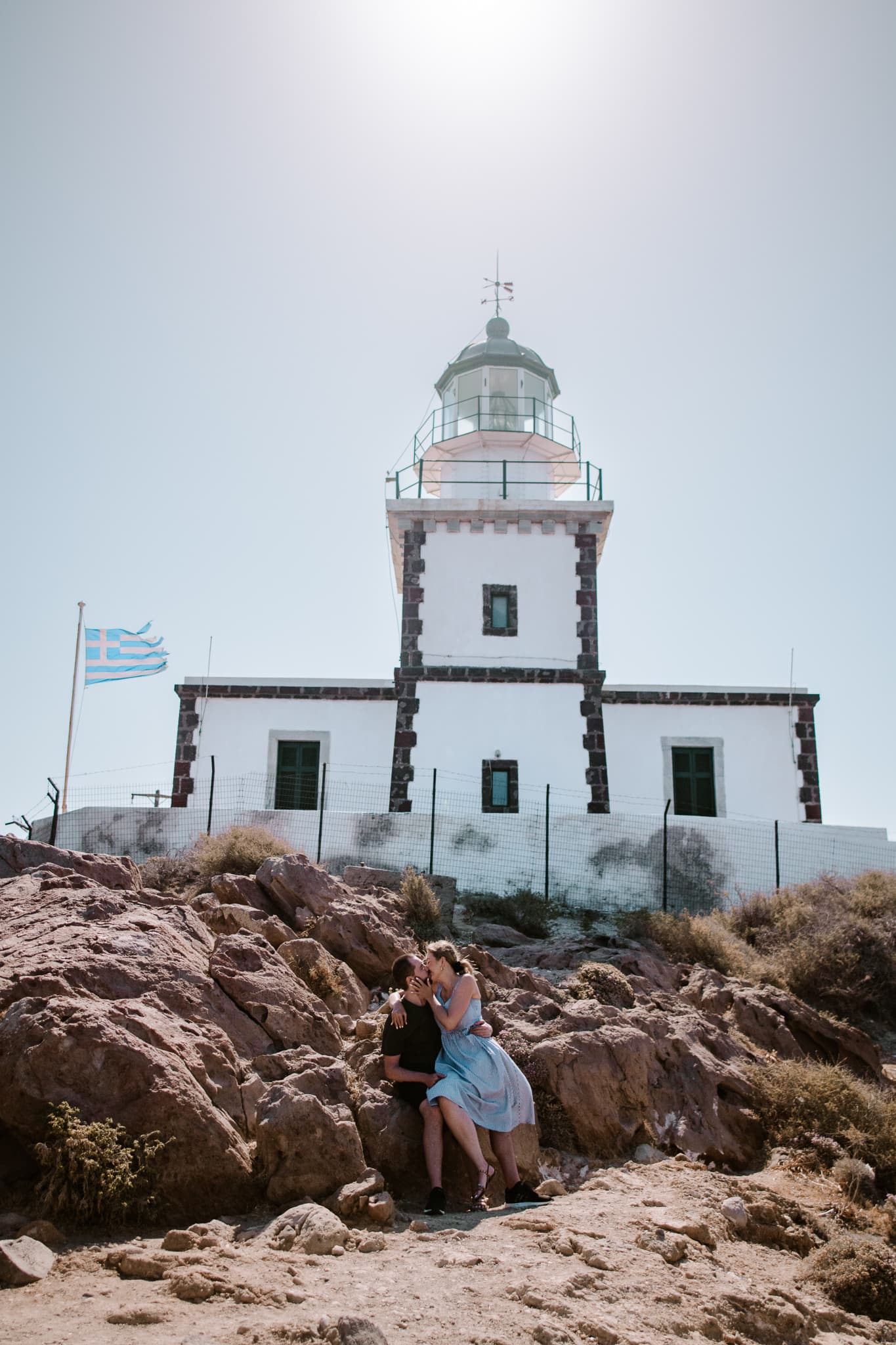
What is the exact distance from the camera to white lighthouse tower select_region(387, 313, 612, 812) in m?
18.6

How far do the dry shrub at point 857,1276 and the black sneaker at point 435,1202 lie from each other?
183 centimetres

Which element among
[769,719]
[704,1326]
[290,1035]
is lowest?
[704,1326]

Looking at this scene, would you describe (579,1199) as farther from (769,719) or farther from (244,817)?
(769,719)

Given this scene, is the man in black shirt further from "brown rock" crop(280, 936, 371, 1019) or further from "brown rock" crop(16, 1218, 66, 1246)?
"brown rock" crop(16, 1218, 66, 1246)

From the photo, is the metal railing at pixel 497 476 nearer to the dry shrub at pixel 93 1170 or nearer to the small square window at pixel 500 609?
the small square window at pixel 500 609

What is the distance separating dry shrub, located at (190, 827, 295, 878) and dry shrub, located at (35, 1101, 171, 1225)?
7229 mm

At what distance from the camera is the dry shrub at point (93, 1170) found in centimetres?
485

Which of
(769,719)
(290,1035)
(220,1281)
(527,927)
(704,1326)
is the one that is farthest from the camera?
(769,719)

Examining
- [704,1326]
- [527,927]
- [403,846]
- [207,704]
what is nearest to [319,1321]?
[704,1326]

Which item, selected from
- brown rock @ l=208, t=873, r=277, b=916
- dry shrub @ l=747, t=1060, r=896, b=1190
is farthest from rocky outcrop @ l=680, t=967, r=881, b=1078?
brown rock @ l=208, t=873, r=277, b=916

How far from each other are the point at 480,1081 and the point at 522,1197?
643 mm

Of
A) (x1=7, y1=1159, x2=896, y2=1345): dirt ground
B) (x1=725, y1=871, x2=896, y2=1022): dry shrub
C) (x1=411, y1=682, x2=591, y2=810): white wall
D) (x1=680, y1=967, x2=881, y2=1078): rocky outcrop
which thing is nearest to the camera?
(x1=7, y1=1159, x2=896, y2=1345): dirt ground

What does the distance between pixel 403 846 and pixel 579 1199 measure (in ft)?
32.8

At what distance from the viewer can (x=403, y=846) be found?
1586cm
